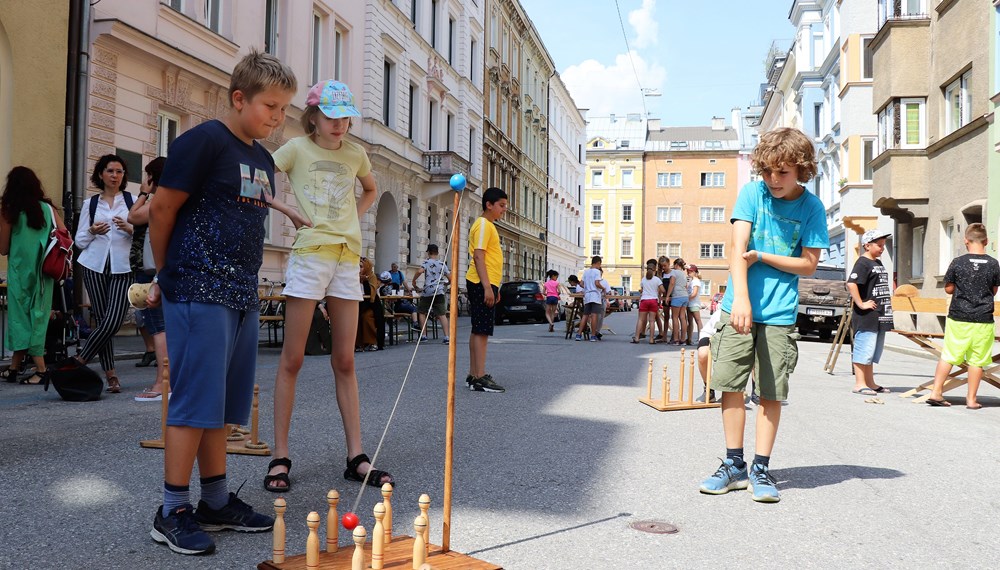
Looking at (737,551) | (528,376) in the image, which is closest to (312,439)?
(737,551)

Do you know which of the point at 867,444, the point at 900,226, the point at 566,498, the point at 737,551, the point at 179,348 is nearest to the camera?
the point at 179,348

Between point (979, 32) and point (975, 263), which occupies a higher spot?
point (979, 32)

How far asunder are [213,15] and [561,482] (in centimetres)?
1596

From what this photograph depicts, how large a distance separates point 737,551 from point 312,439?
3.02 m

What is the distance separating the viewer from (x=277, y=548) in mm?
2852

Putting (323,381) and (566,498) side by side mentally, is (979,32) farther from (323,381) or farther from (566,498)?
(566,498)

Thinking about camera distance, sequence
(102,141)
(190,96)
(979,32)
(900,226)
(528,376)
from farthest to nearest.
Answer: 1. (900,226)
2. (979,32)
3. (190,96)
4. (102,141)
5. (528,376)

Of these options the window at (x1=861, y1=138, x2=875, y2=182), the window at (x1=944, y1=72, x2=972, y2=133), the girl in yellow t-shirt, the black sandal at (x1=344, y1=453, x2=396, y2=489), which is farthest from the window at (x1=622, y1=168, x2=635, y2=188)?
the black sandal at (x1=344, y1=453, x2=396, y2=489)

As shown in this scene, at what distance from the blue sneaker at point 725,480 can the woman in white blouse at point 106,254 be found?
4.92m

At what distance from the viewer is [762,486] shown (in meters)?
4.34

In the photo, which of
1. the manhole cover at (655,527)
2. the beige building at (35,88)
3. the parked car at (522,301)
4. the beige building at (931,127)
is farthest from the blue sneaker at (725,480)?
the parked car at (522,301)

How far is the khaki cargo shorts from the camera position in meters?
4.40

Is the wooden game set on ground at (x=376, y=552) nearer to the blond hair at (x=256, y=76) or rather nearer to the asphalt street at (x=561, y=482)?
the asphalt street at (x=561, y=482)

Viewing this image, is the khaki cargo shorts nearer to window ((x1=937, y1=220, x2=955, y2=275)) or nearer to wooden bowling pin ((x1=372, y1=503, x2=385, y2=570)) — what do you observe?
wooden bowling pin ((x1=372, y1=503, x2=385, y2=570))
